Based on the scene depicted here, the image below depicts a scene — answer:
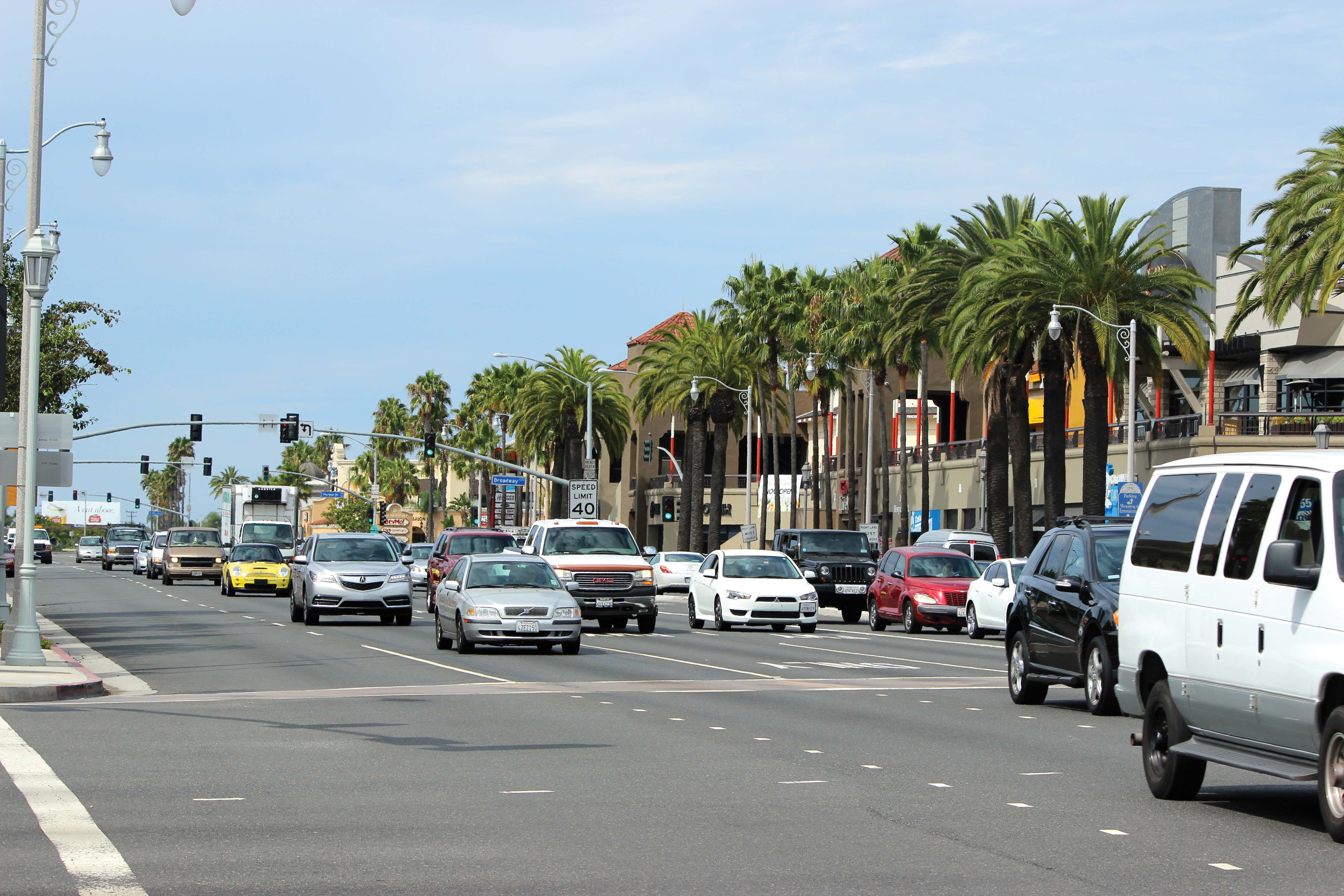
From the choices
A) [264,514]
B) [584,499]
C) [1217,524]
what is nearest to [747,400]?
[584,499]

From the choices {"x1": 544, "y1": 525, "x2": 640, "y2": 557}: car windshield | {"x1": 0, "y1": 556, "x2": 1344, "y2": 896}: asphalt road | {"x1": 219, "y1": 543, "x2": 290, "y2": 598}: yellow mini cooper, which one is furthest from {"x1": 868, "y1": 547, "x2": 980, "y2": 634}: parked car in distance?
{"x1": 219, "y1": 543, "x2": 290, "y2": 598}: yellow mini cooper

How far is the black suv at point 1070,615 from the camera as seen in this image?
16.3m

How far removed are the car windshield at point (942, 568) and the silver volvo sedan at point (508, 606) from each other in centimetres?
1135

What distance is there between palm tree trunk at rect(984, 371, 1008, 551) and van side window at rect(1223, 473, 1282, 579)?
42249 mm

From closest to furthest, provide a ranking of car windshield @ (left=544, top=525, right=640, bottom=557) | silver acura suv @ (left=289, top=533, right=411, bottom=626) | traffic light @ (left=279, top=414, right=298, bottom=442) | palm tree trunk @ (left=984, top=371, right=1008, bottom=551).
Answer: car windshield @ (left=544, top=525, right=640, bottom=557)
silver acura suv @ (left=289, top=533, right=411, bottom=626)
palm tree trunk @ (left=984, top=371, right=1008, bottom=551)
traffic light @ (left=279, top=414, right=298, bottom=442)

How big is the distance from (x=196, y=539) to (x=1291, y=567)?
5521 cm

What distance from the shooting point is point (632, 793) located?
1102 cm

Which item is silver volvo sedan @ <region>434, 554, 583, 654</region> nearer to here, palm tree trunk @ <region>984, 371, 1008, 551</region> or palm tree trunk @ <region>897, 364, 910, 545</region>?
palm tree trunk @ <region>984, 371, 1008, 551</region>

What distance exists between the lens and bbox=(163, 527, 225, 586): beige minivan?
58719mm

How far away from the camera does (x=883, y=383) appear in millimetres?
63000

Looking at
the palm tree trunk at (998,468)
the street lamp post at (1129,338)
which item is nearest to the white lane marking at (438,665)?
the street lamp post at (1129,338)

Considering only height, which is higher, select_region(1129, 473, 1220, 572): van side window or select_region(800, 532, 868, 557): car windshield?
select_region(1129, 473, 1220, 572): van side window

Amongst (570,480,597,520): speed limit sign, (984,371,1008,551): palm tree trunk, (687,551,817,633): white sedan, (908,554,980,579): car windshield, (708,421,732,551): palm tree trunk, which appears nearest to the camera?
(687,551,817,633): white sedan

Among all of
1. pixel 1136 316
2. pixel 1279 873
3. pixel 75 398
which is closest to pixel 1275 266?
pixel 1136 316
